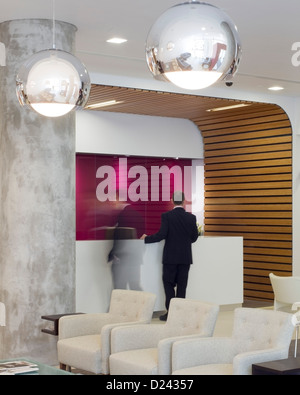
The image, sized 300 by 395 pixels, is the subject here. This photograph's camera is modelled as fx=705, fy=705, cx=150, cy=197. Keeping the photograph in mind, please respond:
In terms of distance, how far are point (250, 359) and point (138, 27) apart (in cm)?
392

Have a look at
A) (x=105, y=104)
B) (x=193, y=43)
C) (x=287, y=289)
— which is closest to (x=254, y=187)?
(x=105, y=104)

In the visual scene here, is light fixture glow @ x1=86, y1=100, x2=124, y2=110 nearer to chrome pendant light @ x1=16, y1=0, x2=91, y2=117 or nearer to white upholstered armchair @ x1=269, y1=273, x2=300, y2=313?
white upholstered armchair @ x1=269, y1=273, x2=300, y2=313

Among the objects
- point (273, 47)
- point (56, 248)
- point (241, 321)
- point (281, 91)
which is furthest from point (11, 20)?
point (281, 91)

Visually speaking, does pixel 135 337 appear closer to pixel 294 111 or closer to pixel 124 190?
pixel 124 190

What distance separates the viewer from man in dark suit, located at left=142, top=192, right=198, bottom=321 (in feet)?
31.9

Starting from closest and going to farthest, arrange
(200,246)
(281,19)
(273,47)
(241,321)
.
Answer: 1. (241,321)
2. (281,19)
3. (273,47)
4. (200,246)

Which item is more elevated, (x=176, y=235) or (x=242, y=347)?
(x=176, y=235)

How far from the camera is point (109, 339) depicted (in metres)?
6.02

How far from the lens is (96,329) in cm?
677

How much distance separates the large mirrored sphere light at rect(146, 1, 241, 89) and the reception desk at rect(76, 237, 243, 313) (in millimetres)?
6641

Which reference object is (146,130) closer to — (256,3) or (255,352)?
(256,3)

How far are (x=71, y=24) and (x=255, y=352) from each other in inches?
159
